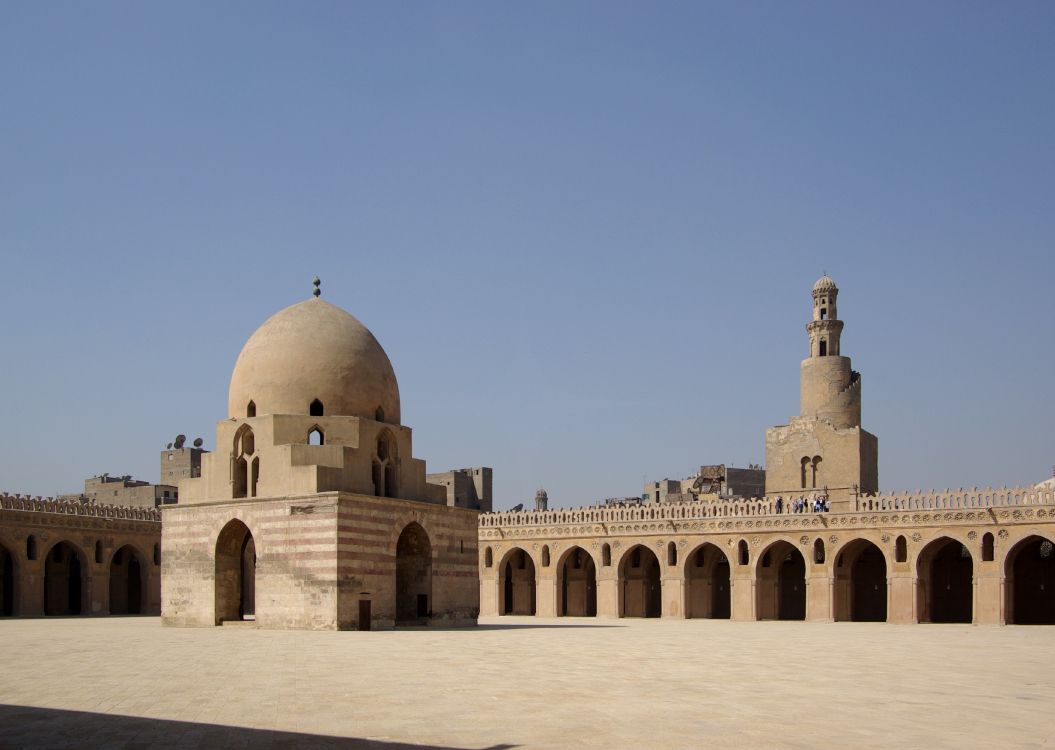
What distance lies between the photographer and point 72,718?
32.5ft

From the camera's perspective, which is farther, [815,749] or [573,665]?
[573,665]

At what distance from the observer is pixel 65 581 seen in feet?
125

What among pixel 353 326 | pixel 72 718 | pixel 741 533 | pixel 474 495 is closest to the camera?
pixel 72 718

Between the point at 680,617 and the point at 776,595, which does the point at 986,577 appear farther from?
the point at 680,617

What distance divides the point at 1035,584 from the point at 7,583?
32.6 metres

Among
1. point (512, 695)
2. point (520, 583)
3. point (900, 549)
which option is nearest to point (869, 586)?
point (900, 549)

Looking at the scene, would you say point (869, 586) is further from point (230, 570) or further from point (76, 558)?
point (76, 558)

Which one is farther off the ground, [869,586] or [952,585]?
[952,585]

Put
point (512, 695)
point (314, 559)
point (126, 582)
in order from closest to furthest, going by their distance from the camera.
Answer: point (512, 695) → point (314, 559) → point (126, 582)

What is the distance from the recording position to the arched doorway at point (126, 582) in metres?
39.9

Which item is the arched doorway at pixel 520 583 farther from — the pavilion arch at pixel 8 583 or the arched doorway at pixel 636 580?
the pavilion arch at pixel 8 583

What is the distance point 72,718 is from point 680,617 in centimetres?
2990

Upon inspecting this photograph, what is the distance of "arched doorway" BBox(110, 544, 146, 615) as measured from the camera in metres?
39.9

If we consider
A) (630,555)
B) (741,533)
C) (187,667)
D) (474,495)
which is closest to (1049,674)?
(187,667)
